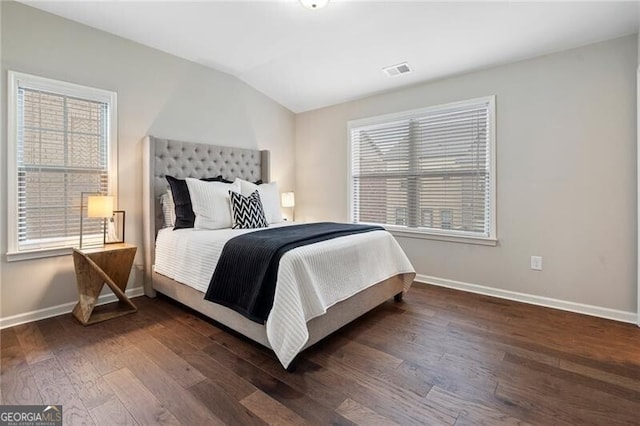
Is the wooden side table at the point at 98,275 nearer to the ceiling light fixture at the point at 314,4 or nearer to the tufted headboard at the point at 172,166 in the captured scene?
the tufted headboard at the point at 172,166

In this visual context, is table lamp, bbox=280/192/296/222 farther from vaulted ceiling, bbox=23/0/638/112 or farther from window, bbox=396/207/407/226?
vaulted ceiling, bbox=23/0/638/112

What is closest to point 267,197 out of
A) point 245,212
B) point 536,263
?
point 245,212

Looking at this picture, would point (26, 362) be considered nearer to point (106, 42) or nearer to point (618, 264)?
point (106, 42)

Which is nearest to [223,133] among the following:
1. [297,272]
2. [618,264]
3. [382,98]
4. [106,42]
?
[106,42]

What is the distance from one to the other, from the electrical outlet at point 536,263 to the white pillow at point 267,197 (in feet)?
8.66

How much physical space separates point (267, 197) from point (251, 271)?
67.1 inches

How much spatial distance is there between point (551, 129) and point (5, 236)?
472 centimetres

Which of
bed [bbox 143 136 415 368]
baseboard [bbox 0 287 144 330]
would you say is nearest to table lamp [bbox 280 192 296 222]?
bed [bbox 143 136 415 368]

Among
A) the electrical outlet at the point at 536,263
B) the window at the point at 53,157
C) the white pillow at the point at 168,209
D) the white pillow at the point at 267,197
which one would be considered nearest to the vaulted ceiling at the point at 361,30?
the window at the point at 53,157

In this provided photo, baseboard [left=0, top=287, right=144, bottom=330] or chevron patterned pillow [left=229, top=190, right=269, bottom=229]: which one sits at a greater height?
chevron patterned pillow [left=229, top=190, right=269, bottom=229]

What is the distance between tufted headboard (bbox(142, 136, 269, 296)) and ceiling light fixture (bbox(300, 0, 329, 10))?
1926 millimetres

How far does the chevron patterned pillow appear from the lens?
9.85 feet

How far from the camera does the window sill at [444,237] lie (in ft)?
10.6

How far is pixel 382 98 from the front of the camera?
3984 millimetres
